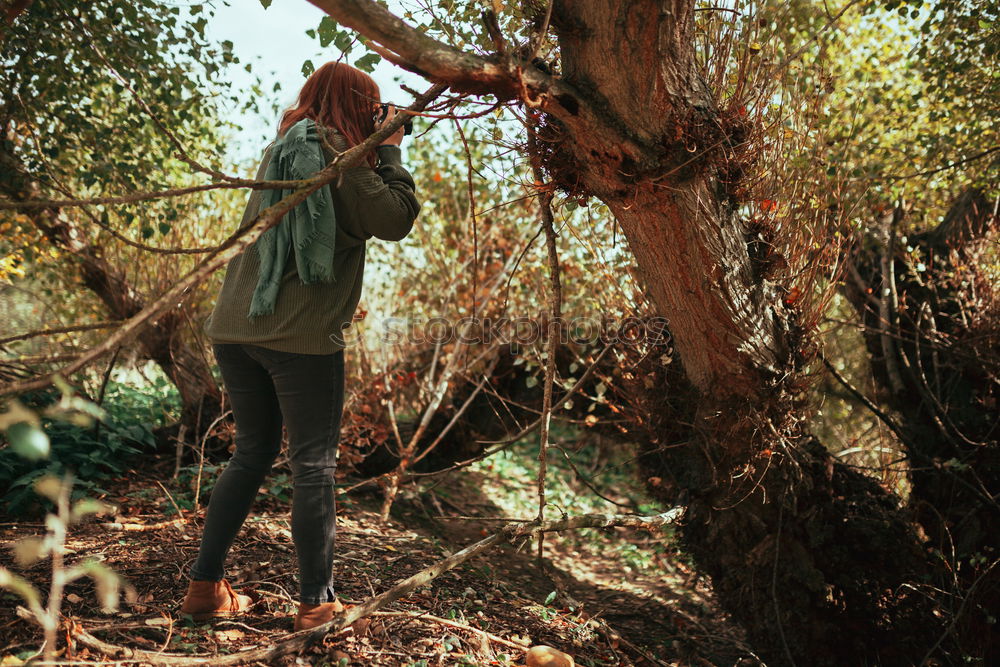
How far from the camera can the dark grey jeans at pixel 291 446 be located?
224 cm

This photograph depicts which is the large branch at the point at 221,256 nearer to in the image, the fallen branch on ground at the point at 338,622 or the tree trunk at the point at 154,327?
the fallen branch on ground at the point at 338,622

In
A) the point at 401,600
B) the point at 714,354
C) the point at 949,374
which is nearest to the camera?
the point at 401,600

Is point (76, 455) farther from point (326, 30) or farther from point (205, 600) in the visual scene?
point (326, 30)

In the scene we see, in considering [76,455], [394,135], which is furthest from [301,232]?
[76,455]

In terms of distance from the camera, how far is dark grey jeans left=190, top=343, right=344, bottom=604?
88.0 inches

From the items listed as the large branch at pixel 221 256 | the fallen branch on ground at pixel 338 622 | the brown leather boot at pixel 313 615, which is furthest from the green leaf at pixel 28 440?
the brown leather boot at pixel 313 615

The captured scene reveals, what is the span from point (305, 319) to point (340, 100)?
30.5 inches

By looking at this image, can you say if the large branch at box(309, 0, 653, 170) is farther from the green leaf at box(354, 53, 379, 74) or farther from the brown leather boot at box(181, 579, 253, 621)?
the brown leather boot at box(181, 579, 253, 621)

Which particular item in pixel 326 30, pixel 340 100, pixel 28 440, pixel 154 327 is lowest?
pixel 28 440

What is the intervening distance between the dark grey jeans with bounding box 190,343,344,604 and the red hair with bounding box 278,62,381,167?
78 centimetres

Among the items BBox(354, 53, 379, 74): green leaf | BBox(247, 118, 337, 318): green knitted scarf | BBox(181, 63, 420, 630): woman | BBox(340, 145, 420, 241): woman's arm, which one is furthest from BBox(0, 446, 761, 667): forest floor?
BBox(354, 53, 379, 74): green leaf

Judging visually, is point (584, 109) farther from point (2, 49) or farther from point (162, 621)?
point (2, 49)

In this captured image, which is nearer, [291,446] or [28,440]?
[28,440]

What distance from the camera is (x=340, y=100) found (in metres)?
2.35
